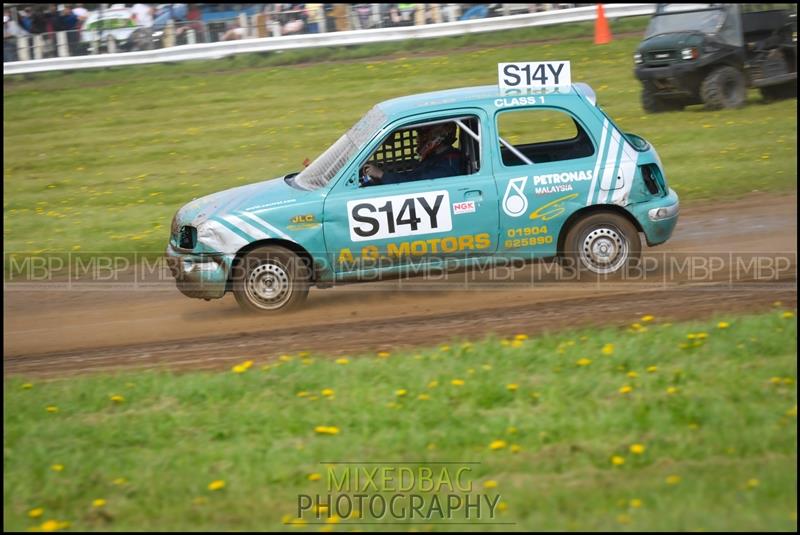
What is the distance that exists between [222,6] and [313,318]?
1586 centimetres

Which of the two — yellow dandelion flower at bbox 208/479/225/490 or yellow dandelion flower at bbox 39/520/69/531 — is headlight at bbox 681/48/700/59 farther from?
yellow dandelion flower at bbox 39/520/69/531

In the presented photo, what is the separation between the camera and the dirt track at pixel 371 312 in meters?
8.03

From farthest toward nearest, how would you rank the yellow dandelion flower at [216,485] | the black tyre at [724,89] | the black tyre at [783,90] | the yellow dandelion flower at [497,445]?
the black tyre at [783,90] → the black tyre at [724,89] → the yellow dandelion flower at [497,445] → the yellow dandelion flower at [216,485]

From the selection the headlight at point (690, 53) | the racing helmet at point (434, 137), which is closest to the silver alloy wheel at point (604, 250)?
the racing helmet at point (434, 137)

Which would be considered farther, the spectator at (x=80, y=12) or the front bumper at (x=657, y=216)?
the spectator at (x=80, y=12)

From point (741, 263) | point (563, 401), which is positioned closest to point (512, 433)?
point (563, 401)

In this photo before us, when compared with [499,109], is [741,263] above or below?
below

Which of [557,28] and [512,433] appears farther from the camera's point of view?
[557,28]

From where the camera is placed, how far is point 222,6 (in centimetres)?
2297

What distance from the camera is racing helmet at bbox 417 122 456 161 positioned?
8.89 meters

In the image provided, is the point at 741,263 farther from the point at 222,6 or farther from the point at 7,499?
the point at 222,6

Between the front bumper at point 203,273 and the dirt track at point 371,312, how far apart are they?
14.2 inches

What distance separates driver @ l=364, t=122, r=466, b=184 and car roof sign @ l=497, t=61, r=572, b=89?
679 millimetres

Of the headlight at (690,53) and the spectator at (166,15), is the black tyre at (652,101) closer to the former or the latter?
the headlight at (690,53)
